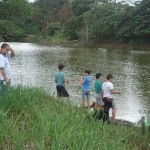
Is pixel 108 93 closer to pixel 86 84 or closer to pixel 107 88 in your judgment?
pixel 107 88

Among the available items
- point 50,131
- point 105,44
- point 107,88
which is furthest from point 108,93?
point 105,44

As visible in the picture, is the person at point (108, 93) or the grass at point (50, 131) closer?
the grass at point (50, 131)

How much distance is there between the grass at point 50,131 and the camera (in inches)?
192

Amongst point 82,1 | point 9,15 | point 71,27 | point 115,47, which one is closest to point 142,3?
point 115,47

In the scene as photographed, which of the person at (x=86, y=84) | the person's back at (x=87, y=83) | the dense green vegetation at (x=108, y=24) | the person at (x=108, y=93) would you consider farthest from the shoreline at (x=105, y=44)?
the person at (x=108, y=93)

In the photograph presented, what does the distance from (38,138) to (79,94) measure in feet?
37.5

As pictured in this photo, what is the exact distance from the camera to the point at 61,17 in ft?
302

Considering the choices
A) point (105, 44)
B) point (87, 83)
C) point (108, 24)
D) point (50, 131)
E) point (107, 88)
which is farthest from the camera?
point (105, 44)

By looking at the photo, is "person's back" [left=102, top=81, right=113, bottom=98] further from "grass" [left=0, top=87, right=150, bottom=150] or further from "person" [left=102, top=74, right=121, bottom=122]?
"grass" [left=0, top=87, right=150, bottom=150]

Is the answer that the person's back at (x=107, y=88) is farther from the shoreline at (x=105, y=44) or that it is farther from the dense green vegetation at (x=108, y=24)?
the shoreline at (x=105, y=44)

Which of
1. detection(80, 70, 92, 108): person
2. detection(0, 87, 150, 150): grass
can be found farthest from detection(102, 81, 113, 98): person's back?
detection(0, 87, 150, 150): grass

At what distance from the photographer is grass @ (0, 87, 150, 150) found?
16.0 feet

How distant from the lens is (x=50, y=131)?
5.25 m

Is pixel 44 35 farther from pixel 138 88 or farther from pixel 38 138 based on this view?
pixel 38 138
